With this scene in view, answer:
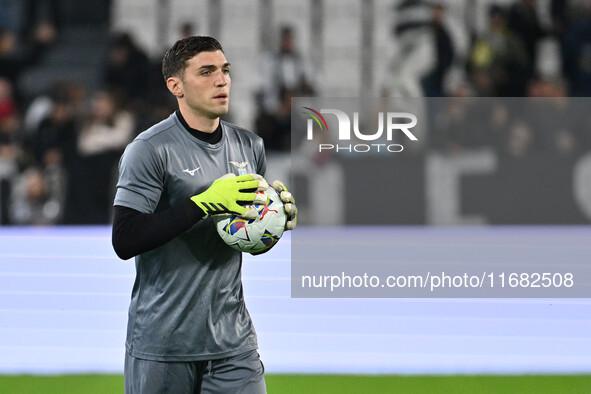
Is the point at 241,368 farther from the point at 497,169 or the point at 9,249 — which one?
the point at 497,169

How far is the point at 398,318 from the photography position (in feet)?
21.3

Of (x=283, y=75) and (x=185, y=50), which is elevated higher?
(x=283, y=75)

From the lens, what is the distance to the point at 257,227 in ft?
10.0

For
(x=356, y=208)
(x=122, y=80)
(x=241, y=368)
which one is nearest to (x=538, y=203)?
(x=356, y=208)

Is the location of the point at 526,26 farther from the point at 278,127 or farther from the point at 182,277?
the point at 182,277

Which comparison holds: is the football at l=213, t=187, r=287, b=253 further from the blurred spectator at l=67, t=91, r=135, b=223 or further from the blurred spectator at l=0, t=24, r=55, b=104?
the blurred spectator at l=0, t=24, r=55, b=104

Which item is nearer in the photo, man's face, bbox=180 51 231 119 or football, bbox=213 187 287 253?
football, bbox=213 187 287 253

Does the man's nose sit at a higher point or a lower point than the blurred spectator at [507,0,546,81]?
lower

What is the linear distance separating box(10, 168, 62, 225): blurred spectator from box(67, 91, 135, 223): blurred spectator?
22cm

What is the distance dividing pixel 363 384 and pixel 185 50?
2.46 metres

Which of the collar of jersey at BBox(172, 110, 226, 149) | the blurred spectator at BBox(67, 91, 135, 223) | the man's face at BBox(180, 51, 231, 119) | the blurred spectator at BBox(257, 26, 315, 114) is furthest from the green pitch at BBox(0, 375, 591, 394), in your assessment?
the blurred spectator at BBox(257, 26, 315, 114)

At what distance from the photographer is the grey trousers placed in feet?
10.0

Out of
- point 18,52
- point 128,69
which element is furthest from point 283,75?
point 18,52

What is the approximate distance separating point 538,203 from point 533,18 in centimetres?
315
